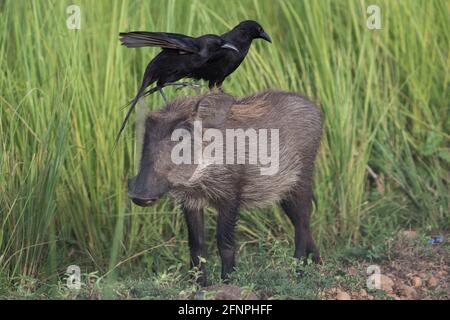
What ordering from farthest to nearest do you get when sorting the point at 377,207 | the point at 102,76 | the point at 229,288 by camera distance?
the point at 377,207 → the point at 102,76 → the point at 229,288

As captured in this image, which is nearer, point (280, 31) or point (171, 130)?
point (171, 130)

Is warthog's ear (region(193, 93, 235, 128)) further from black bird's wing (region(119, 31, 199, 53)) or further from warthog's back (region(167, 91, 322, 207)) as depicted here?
black bird's wing (region(119, 31, 199, 53))

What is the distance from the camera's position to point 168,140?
4480 millimetres

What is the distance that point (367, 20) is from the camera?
586 centimetres

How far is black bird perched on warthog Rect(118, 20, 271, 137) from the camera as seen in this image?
4176 millimetres

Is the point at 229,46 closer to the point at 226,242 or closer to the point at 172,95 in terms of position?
the point at 226,242

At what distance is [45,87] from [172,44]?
1164mm

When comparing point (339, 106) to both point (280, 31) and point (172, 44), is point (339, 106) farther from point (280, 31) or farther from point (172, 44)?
point (172, 44)

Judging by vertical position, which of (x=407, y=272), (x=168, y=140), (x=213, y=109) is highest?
(x=213, y=109)

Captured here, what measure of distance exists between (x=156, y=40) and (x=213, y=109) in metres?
0.57

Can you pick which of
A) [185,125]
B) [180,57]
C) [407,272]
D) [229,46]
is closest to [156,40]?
[180,57]

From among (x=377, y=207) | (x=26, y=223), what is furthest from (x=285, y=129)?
(x=26, y=223)

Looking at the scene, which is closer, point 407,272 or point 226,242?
point 226,242

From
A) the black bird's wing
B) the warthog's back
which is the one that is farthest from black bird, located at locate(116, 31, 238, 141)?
the warthog's back
